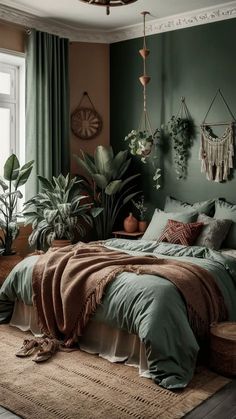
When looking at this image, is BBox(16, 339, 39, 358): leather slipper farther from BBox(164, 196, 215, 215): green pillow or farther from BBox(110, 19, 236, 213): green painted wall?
BBox(110, 19, 236, 213): green painted wall

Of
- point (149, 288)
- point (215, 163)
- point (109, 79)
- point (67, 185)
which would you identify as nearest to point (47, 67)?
point (109, 79)

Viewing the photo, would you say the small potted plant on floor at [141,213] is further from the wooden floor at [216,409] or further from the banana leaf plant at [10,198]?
the wooden floor at [216,409]

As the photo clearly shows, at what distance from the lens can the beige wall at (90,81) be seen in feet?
19.6

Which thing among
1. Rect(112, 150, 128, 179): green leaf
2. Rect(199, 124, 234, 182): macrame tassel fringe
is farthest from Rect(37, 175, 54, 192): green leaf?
Rect(199, 124, 234, 182): macrame tassel fringe

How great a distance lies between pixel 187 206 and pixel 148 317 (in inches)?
91.1

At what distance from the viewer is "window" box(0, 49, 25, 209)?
5570mm

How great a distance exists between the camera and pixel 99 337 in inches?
142

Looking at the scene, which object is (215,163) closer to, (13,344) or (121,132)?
(121,132)

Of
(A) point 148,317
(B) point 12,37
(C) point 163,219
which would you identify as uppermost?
(B) point 12,37

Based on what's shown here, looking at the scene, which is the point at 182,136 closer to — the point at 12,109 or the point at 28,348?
the point at 12,109

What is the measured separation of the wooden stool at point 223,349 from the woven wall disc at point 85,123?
11.1ft

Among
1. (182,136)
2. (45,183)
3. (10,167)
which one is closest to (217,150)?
(182,136)

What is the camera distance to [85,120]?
6.05 m

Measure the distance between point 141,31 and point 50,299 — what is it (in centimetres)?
352
